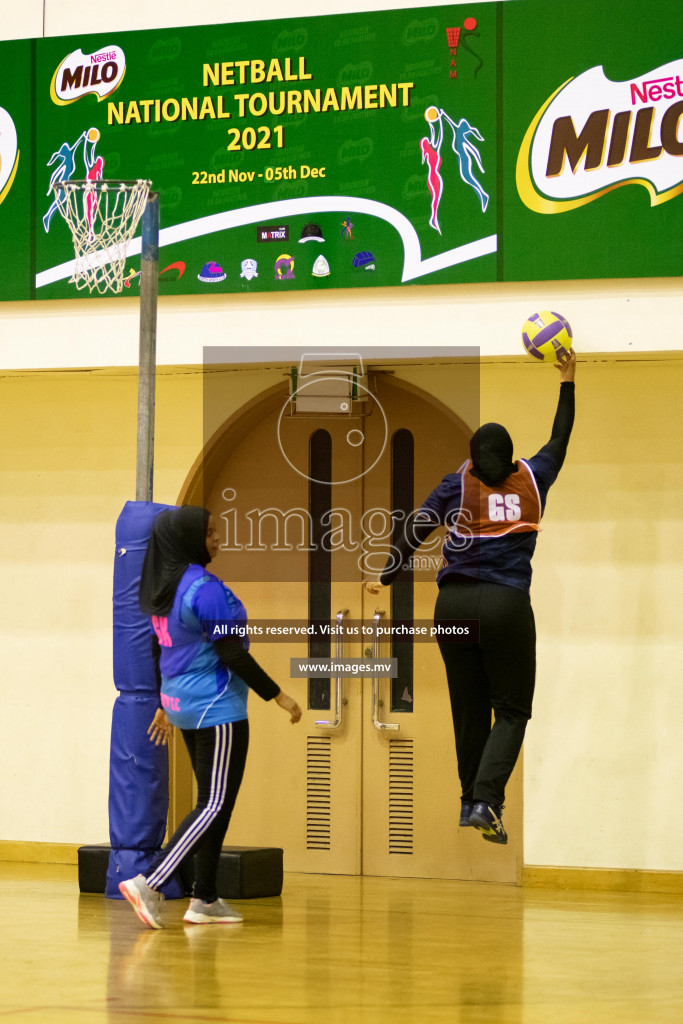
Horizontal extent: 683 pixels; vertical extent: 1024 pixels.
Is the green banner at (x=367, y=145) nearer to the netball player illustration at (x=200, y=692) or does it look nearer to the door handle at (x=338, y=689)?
the netball player illustration at (x=200, y=692)

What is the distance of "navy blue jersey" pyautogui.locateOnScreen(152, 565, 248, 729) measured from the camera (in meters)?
5.69

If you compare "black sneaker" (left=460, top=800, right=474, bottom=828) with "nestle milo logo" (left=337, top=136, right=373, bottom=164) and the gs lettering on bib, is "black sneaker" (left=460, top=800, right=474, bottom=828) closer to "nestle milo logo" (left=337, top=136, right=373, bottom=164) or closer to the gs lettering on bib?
the gs lettering on bib

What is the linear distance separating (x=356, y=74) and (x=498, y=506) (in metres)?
2.89

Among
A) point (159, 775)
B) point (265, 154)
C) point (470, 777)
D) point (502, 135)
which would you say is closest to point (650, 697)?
point (470, 777)

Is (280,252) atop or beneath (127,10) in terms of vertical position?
beneath

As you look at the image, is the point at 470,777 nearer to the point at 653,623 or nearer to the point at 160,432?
the point at 653,623

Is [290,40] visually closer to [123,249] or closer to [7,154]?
[123,249]

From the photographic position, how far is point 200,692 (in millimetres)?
5711

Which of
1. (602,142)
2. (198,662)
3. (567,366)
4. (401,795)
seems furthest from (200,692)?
(602,142)

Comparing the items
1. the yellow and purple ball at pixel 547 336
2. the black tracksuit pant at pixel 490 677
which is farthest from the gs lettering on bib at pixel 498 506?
the yellow and purple ball at pixel 547 336

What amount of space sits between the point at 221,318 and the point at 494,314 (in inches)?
62.7

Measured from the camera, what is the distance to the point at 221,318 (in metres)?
7.29

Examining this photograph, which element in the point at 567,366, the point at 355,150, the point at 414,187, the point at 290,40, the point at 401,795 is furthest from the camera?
the point at 401,795

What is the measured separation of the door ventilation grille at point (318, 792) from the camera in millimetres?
7914
